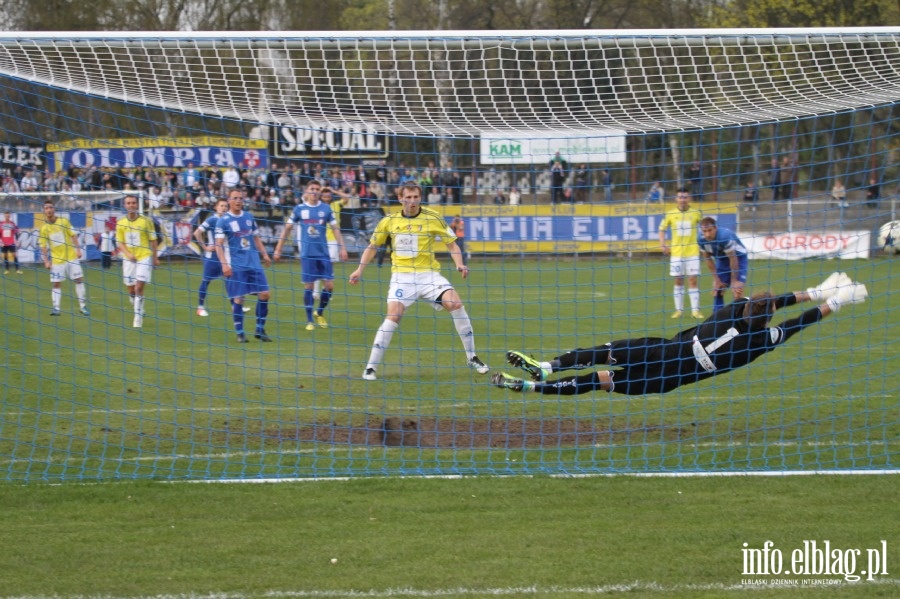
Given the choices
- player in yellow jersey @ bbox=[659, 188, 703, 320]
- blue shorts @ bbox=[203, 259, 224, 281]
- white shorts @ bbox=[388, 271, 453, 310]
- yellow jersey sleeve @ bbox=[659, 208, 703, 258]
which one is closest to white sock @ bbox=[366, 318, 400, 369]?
white shorts @ bbox=[388, 271, 453, 310]

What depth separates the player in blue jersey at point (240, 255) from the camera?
12.1 metres

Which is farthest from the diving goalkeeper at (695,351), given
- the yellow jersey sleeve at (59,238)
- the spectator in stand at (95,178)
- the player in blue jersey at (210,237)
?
the yellow jersey sleeve at (59,238)

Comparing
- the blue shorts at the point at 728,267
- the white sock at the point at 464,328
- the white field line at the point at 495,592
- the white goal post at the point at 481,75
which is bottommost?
the white field line at the point at 495,592

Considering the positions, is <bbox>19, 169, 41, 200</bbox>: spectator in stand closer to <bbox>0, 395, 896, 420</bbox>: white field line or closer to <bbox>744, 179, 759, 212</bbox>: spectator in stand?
<bbox>0, 395, 896, 420</bbox>: white field line

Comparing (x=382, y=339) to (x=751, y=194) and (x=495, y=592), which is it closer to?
(x=495, y=592)

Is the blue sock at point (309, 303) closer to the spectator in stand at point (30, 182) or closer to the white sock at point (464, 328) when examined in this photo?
the spectator in stand at point (30, 182)

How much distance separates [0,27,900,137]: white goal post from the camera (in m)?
6.39

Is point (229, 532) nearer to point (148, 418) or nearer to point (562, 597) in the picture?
point (562, 597)

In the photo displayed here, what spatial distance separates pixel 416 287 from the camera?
949 cm

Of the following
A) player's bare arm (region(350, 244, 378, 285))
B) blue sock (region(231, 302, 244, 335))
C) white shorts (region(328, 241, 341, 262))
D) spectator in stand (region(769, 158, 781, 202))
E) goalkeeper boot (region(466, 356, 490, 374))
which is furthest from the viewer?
spectator in stand (region(769, 158, 781, 202))

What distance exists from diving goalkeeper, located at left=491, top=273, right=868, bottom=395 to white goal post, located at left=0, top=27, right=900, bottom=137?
1396mm

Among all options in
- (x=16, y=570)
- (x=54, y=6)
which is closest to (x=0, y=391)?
(x=16, y=570)

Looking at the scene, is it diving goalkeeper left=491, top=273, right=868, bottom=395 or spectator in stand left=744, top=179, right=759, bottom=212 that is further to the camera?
spectator in stand left=744, top=179, right=759, bottom=212

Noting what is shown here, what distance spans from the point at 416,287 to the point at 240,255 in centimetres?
406
